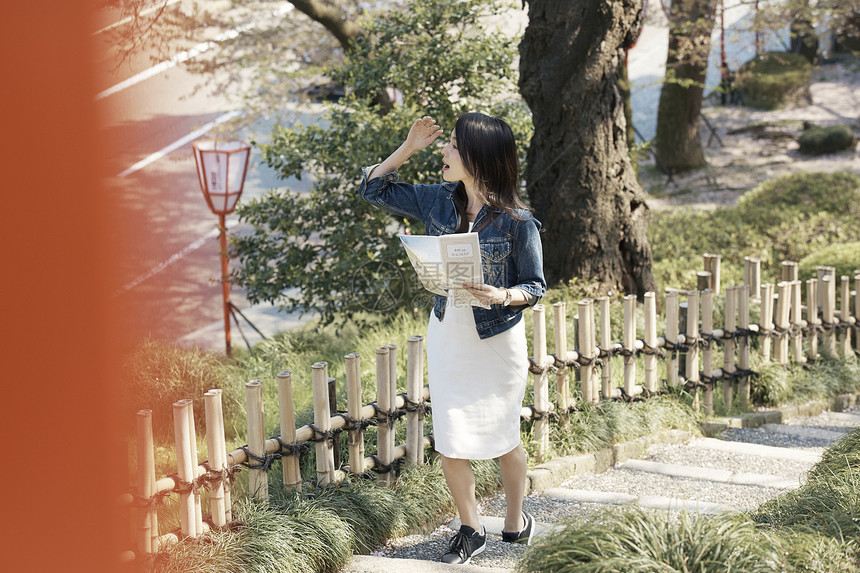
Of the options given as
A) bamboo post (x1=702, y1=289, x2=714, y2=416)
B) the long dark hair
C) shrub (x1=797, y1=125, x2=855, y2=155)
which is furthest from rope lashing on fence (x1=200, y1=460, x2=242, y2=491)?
shrub (x1=797, y1=125, x2=855, y2=155)

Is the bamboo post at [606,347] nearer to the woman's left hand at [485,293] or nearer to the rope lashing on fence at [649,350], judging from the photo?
the rope lashing on fence at [649,350]

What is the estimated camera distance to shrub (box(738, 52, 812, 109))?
1750 cm

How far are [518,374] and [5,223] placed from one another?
1870mm

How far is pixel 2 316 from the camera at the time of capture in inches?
87.1

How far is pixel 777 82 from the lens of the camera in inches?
689

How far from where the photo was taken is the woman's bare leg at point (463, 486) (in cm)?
Answer: 324

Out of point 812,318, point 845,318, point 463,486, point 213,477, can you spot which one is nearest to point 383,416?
point 463,486

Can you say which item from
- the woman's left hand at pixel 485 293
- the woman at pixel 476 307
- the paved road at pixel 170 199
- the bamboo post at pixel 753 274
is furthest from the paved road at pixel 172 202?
the woman's left hand at pixel 485 293

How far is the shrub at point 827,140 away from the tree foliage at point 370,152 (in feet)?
32.9

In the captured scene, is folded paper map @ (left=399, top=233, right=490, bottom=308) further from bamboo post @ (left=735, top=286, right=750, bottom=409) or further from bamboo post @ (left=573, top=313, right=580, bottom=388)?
bamboo post @ (left=735, top=286, right=750, bottom=409)

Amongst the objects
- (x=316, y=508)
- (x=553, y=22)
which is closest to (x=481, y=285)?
(x=316, y=508)

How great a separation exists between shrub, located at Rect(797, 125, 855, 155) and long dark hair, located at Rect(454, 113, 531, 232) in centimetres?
1365

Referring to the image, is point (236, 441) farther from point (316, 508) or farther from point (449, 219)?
point (449, 219)

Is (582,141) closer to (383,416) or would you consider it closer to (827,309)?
(827,309)
